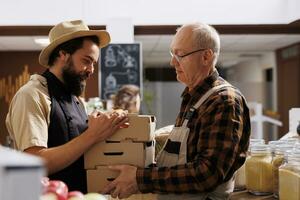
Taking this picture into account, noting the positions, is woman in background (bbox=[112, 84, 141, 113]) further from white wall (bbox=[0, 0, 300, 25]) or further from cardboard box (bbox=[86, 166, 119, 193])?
cardboard box (bbox=[86, 166, 119, 193])

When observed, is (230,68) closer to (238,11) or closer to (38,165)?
(238,11)

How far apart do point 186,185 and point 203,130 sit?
0.67ft

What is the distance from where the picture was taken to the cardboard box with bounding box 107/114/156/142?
1.76m

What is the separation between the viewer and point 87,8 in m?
6.05

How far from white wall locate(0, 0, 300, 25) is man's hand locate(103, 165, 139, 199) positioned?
4568mm

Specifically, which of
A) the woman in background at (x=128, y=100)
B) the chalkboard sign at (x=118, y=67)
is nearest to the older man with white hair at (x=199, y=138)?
the woman in background at (x=128, y=100)

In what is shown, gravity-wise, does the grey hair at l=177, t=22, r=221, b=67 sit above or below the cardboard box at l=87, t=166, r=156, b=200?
above

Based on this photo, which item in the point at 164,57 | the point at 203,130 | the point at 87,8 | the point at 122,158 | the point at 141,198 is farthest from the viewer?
the point at 164,57

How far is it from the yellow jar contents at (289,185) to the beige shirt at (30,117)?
0.93 m

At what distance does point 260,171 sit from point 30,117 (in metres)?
0.99

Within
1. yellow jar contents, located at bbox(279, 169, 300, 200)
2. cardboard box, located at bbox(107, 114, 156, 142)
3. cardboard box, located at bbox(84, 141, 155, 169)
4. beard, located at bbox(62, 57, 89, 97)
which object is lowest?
yellow jar contents, located at bbox(279, 169, 300, 200)

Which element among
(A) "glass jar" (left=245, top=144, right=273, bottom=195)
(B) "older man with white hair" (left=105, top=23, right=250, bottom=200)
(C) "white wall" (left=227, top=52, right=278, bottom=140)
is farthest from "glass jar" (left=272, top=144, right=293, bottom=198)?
(C) "white wall" (left=227, top=52, right=278, bottom=140)

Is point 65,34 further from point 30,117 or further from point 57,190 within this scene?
point 57,190

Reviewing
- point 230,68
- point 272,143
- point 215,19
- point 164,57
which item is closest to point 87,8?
point 215,19
